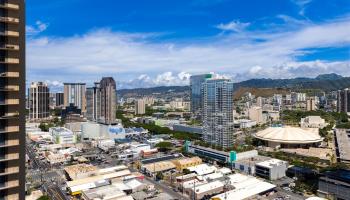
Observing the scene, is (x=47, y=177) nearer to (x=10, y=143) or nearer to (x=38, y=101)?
(x=10, y=143)

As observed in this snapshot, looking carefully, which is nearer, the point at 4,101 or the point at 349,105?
the point at 4,101

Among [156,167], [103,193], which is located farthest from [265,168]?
[103,193]

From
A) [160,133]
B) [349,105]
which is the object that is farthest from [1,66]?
[349,105]

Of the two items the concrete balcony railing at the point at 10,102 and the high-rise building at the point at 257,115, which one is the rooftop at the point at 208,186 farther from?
the high-rise building at the point at 257,115

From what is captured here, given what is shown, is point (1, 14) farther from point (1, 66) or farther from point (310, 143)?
point (310, 143)

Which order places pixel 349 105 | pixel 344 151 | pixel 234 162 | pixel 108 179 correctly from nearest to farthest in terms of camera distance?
pixel 108 179, pixel 234 162, pixel 344 151, pixel 349 105

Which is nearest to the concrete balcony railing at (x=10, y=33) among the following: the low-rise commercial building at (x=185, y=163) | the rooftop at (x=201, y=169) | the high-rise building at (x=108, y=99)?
the rooftop at (x=201, y=169)
